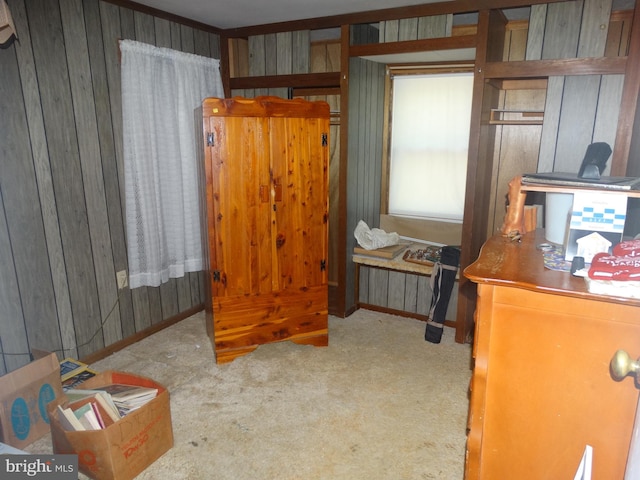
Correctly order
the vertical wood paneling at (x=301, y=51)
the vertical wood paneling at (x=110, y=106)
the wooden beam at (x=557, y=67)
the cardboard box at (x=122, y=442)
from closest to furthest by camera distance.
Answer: the cardboard box at (x=122, y=442) < the wooden beam at (x=557, y=67) < the vertical wood paneling at (x=110, y=106) < the vertical wood paneling at (x=301, y=51)

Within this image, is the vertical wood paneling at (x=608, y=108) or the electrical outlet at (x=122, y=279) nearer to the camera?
the vertical wood paneling at (x=608, y=108)

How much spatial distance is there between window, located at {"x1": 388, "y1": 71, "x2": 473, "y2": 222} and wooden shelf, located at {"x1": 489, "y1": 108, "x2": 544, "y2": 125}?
218 mm

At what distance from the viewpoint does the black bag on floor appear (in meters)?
3.03

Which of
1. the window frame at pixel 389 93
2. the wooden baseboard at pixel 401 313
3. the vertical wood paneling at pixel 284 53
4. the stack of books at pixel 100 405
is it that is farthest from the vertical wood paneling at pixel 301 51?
the stack of books at pixel 100 405

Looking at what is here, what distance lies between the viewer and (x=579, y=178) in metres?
1.34

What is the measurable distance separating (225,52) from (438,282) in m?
2.46

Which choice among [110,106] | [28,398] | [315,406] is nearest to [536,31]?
[315,406]

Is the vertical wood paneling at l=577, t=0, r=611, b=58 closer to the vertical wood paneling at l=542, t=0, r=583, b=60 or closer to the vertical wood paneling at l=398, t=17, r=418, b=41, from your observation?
the vertical wood paneling at l=542, t=0, r=583, b=60

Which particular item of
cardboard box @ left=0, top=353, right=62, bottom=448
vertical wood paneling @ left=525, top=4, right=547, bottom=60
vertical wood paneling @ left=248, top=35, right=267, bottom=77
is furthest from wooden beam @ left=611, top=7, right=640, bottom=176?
cardboard box @ left=0, top=353, right=62, bottom=448

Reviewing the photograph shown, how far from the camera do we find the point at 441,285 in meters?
3.04

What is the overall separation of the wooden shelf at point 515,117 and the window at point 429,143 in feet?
0.72

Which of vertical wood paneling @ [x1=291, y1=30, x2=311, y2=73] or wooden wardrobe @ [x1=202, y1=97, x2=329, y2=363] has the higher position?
vertical wood paneling @ [x1=291, y1=30, x2=311, y2=73]

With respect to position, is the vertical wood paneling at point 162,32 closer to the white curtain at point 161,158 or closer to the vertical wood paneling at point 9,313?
the white curtain at point 161,158

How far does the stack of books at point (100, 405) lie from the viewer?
1.82 meters
